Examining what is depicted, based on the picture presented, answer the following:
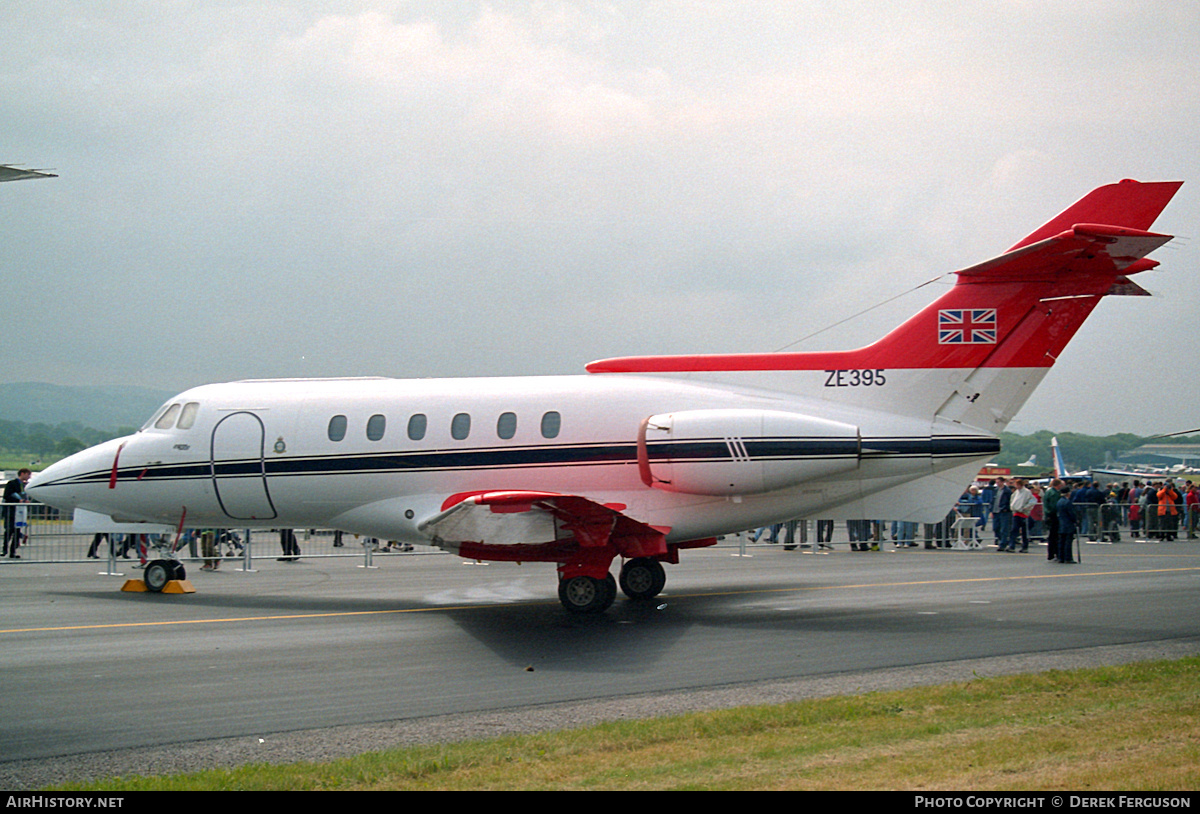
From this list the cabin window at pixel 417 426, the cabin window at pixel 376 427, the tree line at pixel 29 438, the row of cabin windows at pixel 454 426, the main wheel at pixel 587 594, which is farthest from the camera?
the tree line at pixel 29 438

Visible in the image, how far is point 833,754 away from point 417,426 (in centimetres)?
1013

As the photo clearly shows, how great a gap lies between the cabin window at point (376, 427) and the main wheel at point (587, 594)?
388 centimetres

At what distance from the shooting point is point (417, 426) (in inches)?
615

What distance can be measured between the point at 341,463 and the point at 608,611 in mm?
4756

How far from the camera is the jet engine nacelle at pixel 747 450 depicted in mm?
13812

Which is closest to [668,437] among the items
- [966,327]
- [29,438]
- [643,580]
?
[643,580]

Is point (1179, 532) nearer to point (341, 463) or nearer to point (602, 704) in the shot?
point (341, 463)

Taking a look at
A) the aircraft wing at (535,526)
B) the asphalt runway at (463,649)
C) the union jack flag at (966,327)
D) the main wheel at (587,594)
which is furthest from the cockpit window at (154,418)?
the union jack flag at (966,327)

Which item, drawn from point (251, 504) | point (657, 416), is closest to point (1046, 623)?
point (657, 416)

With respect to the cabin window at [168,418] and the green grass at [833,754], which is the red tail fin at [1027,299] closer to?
the green grass at [833,754]

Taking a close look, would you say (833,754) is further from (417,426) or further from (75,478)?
(75,478)

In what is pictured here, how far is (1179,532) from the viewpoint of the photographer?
37.3 metres

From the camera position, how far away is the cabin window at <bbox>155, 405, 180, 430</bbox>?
17219mm

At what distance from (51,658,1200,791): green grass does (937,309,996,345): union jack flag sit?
22.0 feet
